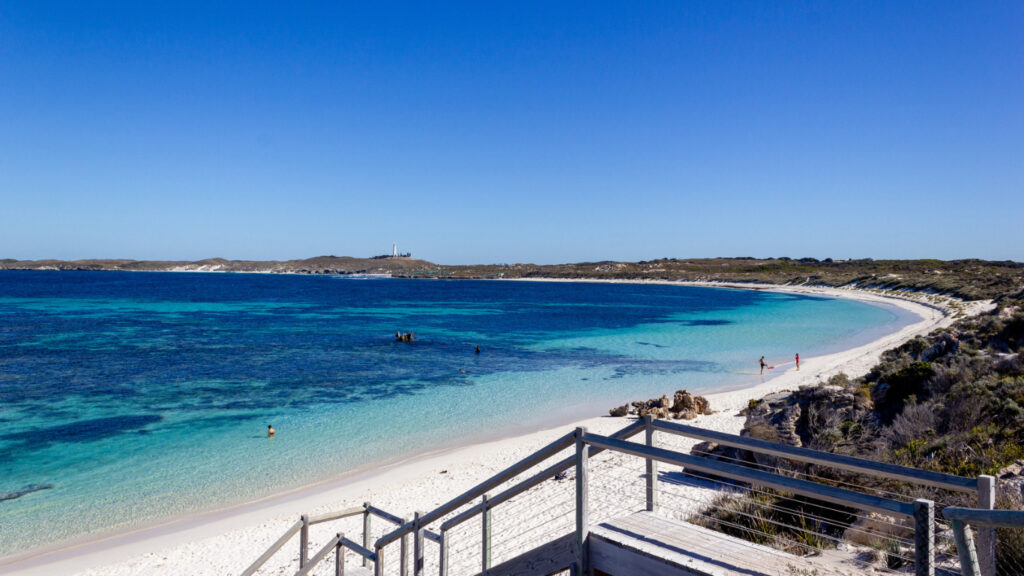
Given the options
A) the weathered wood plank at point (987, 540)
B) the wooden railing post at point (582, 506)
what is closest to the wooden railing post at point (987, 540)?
the weathered wood plank at point (987, 540)

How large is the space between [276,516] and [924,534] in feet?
41.1

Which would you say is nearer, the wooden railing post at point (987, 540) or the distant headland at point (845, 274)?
the wooden railing post at point (987, 540)

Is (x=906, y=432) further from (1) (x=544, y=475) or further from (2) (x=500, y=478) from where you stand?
(2) (x=500, y=478)

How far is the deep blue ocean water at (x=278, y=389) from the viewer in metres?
14.6

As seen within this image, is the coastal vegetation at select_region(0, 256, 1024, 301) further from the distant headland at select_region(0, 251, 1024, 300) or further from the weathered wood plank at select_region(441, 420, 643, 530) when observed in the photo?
the weathered wood plank at select_region(441, 420, 643, 530)

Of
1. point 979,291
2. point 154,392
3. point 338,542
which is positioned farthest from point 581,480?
point 979,291

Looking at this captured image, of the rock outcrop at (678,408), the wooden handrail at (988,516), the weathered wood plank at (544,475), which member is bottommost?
the rock outcrop at (678,408)

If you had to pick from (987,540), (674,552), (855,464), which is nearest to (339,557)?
(674,552)

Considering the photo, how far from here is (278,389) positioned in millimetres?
25547

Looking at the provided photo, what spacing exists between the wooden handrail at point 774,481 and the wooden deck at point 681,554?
70 cm

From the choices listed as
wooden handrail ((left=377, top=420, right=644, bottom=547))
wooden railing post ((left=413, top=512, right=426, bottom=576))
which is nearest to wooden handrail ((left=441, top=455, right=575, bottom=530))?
wooden handrail ((left=377, top=420, right=644, bottom=547))

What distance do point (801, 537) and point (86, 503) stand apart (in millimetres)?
14758

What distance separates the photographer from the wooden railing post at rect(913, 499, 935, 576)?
9.64ft

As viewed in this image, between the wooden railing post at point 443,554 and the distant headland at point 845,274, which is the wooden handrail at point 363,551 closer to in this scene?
the wooden railing post at point 443,554
